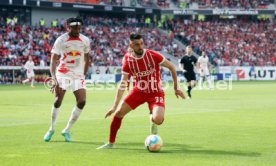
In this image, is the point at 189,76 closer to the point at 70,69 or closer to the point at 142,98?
the point at 70,69

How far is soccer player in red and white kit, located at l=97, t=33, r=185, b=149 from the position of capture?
11570 millimetres

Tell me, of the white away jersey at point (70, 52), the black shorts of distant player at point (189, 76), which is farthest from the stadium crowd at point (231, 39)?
the white away jersey at point (70, 52)

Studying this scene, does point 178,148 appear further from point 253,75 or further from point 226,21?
point 226,21

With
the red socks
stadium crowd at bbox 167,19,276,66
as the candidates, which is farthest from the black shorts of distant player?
stadium crowd at bbox 167,19,276,66

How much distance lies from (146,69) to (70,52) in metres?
2.22

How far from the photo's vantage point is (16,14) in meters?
62.8

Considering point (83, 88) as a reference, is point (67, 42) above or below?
above

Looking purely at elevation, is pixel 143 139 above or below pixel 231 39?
below

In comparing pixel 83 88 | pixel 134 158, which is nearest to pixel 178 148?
pixel 134 158

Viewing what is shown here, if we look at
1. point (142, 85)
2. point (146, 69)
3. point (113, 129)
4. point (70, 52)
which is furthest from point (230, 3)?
point (113, 129)

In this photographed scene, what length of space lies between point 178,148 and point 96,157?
6.16ft

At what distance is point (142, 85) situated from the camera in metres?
11.9

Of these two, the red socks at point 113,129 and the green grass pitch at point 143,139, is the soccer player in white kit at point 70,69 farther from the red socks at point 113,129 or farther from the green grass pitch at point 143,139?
the red socks at point 113,129

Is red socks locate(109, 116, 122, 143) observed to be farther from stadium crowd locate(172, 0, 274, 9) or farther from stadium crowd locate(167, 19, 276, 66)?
stadium crowd locate(172, 0, 274, 9)
